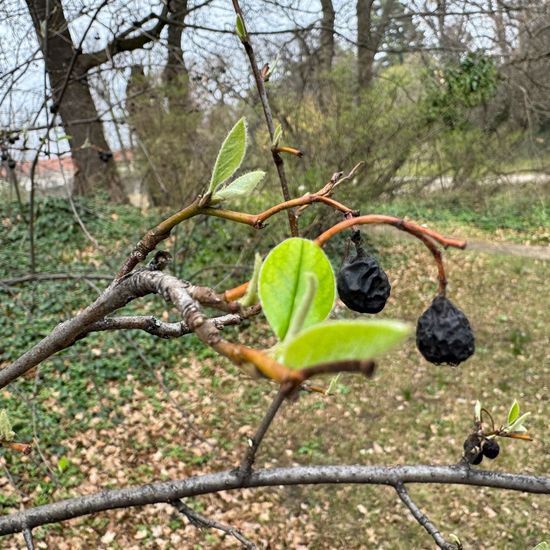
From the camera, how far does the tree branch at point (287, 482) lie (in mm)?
1014

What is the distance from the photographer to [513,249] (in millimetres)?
10234

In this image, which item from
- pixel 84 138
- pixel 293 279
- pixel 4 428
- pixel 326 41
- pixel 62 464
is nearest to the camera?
pixel 293 279

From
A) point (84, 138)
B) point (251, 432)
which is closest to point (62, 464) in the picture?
point (251, 432)

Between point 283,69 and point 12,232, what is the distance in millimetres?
4205

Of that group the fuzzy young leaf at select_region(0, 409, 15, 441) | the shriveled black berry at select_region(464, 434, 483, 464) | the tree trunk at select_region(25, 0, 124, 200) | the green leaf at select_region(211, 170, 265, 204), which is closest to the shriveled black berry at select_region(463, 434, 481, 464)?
the shriveled black berry at select_region(464, 434, 483, 464)

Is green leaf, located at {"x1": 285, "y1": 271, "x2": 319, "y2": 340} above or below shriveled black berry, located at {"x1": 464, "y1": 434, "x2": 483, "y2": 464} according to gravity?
above

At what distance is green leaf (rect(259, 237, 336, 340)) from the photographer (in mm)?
488

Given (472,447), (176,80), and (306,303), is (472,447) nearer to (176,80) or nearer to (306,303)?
(306,303)

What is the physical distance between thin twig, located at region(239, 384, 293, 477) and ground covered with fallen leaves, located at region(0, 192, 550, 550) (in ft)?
7.12

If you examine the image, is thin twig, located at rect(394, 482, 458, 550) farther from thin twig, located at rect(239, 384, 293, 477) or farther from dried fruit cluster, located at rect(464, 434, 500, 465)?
thin twig, located at rect(239, 384, 293, 477)

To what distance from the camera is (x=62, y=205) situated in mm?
7934

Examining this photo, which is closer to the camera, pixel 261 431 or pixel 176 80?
pixel 261 431

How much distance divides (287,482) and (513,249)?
10151 mm

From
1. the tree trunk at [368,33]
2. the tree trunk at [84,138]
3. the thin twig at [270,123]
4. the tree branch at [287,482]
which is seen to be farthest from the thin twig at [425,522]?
the tree trunk at [84,138]
